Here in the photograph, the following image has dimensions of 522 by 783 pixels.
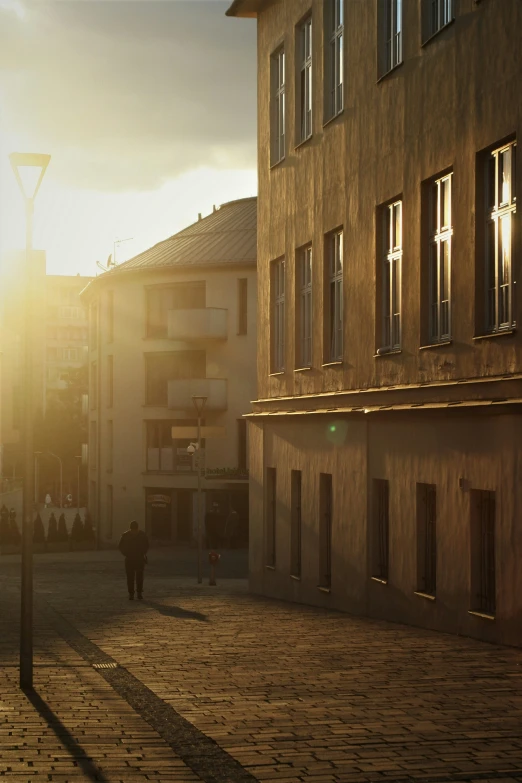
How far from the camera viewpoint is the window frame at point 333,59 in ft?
70.3

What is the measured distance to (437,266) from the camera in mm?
16516

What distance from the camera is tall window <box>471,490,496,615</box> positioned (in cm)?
1440

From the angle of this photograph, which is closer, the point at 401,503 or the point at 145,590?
the point at 401,503

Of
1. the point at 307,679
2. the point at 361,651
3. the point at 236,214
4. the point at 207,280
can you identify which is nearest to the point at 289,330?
the point at 361,651

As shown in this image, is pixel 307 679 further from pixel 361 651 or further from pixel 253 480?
pixel 253 480

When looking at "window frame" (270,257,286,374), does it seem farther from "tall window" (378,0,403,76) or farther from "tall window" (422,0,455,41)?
"tall window" (422,0,455,41)

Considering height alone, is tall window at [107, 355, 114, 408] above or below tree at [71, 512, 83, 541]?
above

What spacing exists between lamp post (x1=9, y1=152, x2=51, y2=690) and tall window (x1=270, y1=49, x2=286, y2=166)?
1340cm

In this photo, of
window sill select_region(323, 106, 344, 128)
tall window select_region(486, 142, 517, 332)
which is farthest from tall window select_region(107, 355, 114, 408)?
tall window select_region(486, 142, 517, 332)

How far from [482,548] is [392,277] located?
529cm

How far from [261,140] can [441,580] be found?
1381 centimetres

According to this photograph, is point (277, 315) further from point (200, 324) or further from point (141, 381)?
point (141, 381)

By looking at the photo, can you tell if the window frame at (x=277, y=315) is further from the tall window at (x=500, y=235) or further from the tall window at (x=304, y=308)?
the tall window at (x=500, y=235)

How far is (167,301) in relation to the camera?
58.5 meters
